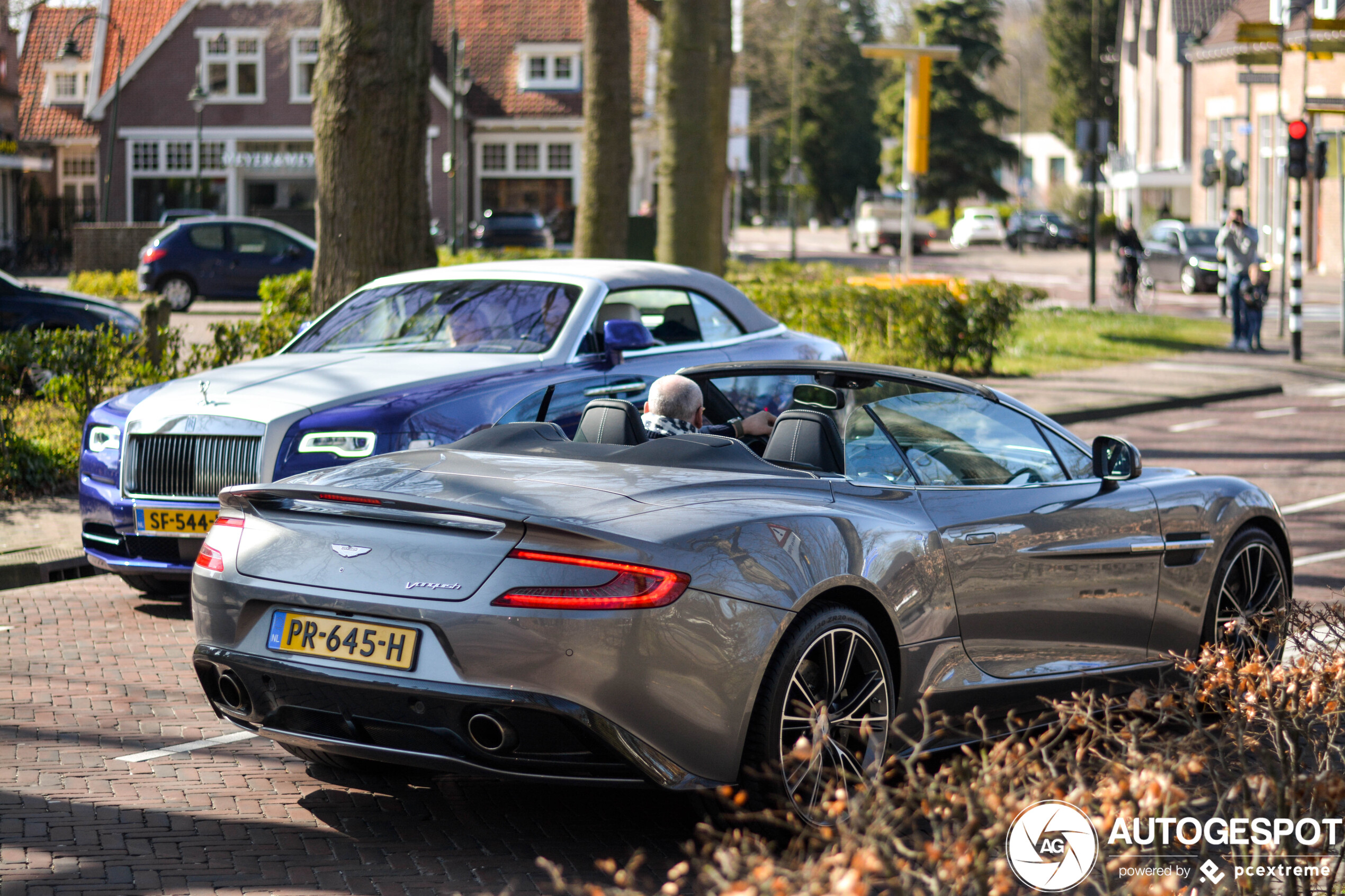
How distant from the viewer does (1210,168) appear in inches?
1447

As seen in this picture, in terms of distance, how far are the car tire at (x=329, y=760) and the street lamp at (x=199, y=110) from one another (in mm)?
44877

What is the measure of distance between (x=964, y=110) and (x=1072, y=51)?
50.8 feet

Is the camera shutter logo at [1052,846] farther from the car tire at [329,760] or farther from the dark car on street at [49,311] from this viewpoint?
the dark car on street at [49,311]

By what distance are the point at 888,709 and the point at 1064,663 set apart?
96 cm

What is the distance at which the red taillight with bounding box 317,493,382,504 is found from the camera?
14.2 feet

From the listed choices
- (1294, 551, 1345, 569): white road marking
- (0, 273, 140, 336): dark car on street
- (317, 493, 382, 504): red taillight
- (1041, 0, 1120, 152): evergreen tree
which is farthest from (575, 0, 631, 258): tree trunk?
(1041, 0, 1120, 152): evergreen tree

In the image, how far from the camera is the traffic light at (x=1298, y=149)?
2252 centimetres

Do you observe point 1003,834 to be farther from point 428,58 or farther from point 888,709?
point 428,58

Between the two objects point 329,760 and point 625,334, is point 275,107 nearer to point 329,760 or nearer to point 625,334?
point 625,334

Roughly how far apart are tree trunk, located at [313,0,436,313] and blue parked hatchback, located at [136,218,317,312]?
1904cm

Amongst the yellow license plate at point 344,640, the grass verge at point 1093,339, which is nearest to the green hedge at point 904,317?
the grass verge at point 1093,339

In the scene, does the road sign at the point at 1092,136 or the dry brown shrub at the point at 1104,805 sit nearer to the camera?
the dry brown shrub at the point at 1104,805

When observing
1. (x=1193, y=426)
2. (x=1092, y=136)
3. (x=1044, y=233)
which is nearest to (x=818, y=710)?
(x=1193, y=426)

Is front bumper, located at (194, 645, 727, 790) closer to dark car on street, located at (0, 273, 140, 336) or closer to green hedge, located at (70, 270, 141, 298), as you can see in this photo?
dark car on street, located at (0, 273, 140, 336)
